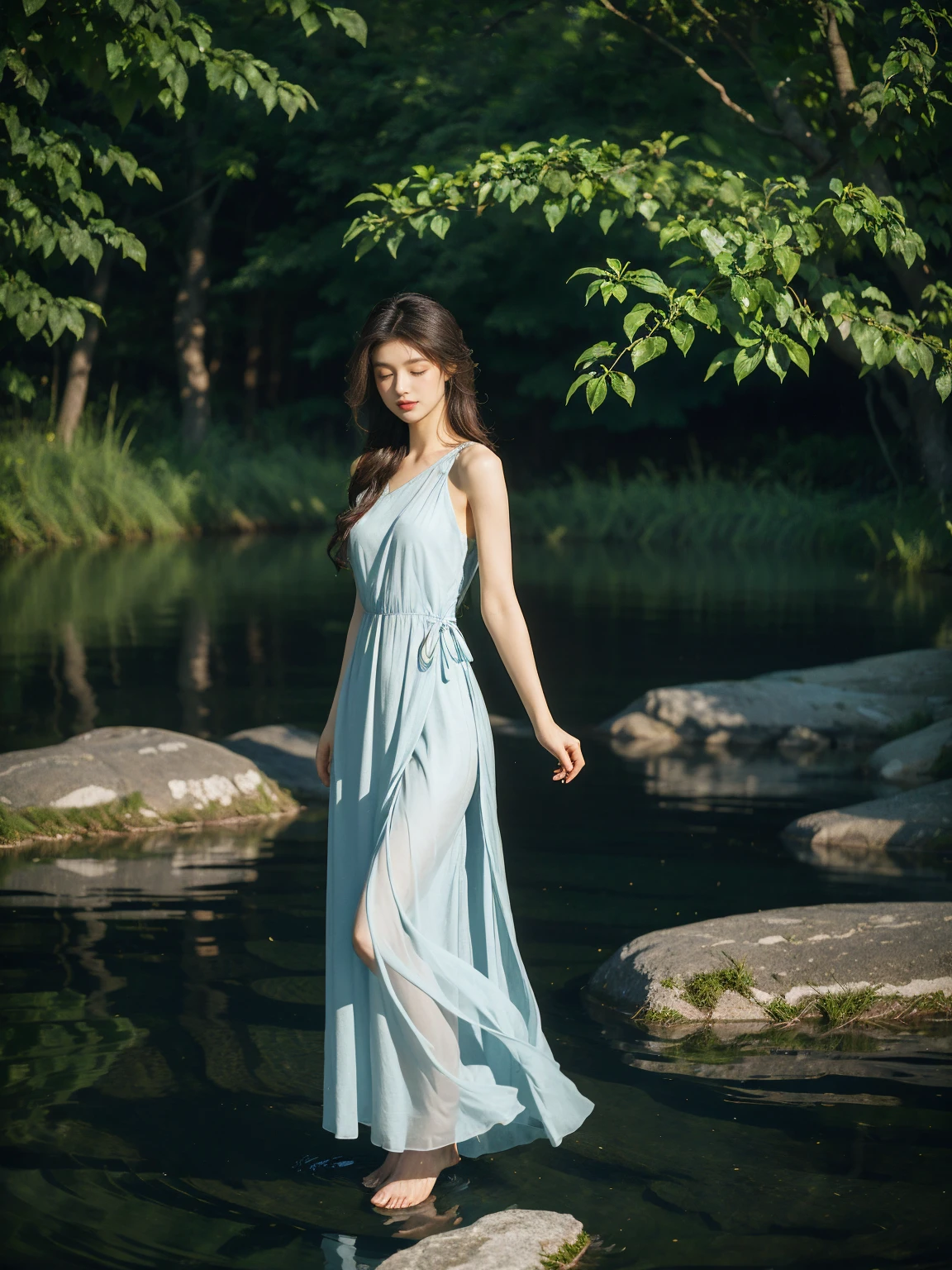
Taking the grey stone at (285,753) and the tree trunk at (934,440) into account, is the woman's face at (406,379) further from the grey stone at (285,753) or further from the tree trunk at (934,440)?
the tree trunk at (934,440)

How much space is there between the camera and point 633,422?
27.3 metres

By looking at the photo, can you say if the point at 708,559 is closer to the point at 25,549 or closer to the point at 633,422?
the point at 633,422

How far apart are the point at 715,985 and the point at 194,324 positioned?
2463cm

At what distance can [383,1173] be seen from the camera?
11.0 ft

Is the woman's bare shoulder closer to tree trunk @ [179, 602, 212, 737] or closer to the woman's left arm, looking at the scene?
the woman's left arm

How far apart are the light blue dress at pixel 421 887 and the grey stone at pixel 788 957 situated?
3.79 feet

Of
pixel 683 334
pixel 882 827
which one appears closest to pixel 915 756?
pixel 882 827

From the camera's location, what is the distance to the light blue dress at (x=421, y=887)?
10.6ft

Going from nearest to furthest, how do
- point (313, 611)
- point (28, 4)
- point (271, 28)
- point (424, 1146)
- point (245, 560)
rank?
point (424, 1146) < point (28, 4) < point (313, 611) < point (245, 560) < point (271, 28)

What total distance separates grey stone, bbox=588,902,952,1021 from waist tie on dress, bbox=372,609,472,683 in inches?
62.2

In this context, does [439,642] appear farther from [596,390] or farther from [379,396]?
[596,390]

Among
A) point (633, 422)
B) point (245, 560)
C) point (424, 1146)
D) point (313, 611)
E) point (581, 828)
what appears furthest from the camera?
point (633, 422)

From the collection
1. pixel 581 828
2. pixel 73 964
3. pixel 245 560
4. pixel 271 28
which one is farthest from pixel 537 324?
pixel 73 964

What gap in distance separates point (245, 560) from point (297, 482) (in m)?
5.45
